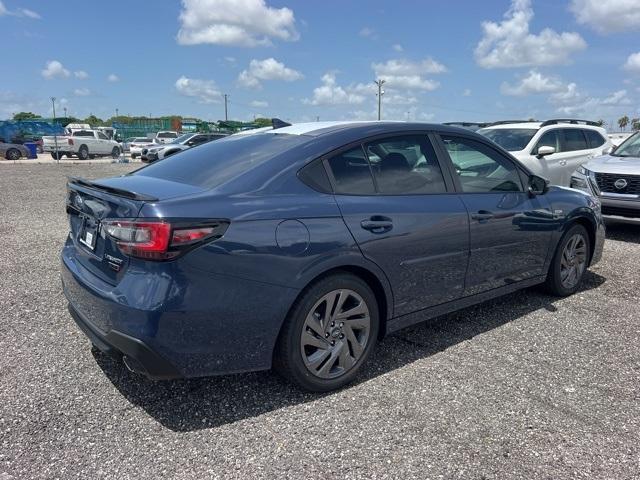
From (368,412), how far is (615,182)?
640cm

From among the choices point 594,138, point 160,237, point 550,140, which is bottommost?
point 160,237

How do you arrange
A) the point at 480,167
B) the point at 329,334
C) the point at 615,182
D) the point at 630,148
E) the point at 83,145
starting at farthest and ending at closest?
1. the point at 83,145
2. the point at 630,148
3. the point at 615,182
4. the point at 480,167
5. the point at 329,334

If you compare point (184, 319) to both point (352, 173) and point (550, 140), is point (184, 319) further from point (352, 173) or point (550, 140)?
point (550, 140)

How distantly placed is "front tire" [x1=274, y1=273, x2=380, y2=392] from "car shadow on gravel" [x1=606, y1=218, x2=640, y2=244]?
19.2 ft

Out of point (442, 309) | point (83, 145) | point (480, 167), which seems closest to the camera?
point (442, 309)

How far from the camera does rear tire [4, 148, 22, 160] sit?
30984 millimetres

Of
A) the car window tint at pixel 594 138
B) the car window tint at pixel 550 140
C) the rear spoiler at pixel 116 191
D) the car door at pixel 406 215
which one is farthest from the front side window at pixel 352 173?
the car window tint at pixel 594 138

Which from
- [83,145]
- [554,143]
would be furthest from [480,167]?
[83,145]

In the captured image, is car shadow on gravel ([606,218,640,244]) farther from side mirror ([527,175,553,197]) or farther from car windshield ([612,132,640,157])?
side mirror ([527,175,553,197])

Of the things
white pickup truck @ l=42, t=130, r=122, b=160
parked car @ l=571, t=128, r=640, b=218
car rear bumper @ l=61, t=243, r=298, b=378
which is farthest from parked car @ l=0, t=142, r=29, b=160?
car rear bumper @ l=61, t=243, r=298, b=378

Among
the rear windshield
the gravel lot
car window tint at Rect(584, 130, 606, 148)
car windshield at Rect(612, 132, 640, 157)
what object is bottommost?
the gravel lot

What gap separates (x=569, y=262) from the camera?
16.1ft

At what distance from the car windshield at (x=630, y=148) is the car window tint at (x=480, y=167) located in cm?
530

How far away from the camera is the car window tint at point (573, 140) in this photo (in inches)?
399
